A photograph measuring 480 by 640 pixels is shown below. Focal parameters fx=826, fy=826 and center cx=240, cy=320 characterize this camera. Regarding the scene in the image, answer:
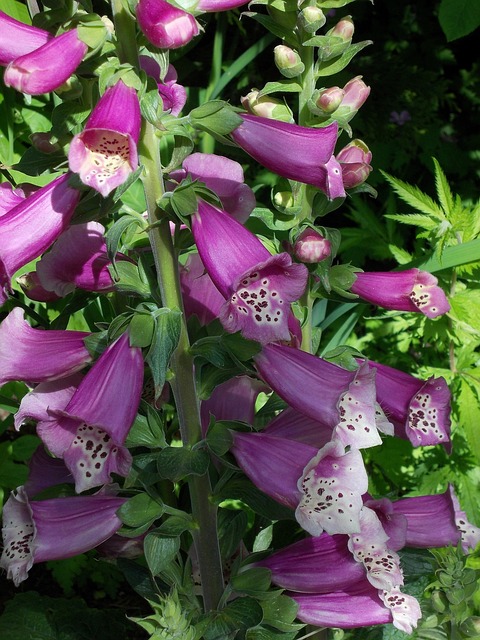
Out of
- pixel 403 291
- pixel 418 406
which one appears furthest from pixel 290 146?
pixel 418 406

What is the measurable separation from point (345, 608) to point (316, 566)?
73 millimetres

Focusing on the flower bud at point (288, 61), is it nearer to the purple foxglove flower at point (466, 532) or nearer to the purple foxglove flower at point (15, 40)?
the purple foxglove flower at point (15, 40)

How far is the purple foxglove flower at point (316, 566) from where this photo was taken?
1039 mm

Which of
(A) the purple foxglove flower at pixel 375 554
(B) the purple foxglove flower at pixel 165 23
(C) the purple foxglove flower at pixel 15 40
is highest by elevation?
(B) the purple foxglove flower at pixel 165 23

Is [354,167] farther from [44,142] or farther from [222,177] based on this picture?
[44,142]

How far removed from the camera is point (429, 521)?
1124mm

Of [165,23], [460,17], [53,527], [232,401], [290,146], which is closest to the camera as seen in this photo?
[165,23]

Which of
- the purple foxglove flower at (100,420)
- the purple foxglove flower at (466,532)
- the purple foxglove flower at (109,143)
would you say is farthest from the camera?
the purple foxglove flower at (466,532)

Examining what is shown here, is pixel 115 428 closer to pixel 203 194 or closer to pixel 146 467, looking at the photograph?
pixel 146 467

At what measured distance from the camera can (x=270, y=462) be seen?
3.10ft

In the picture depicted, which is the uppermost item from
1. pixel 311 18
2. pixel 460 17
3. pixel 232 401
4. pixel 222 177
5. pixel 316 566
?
pixel 311 18

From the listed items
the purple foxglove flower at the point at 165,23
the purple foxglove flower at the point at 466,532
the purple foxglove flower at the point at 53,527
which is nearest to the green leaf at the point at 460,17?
the purple foxglove flower at the point at 466,532

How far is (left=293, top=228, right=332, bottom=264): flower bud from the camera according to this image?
1.02 meters

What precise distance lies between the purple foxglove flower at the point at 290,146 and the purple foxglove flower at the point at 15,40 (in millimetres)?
224
